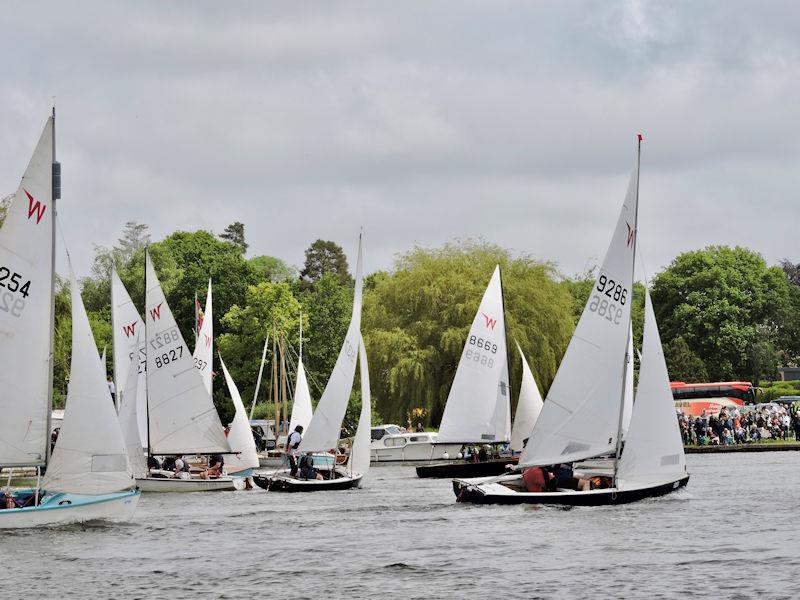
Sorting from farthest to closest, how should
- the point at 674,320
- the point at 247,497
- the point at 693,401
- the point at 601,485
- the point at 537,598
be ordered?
the point at 674,320 → the point at 693,401 → the point at 247,497 → the point at 601,485 → the point at 537,598

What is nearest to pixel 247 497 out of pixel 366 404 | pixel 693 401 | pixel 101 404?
pixel 366 404

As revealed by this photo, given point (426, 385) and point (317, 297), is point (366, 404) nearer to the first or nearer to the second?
point (426, 385)

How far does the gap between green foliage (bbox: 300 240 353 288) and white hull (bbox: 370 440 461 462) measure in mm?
105157

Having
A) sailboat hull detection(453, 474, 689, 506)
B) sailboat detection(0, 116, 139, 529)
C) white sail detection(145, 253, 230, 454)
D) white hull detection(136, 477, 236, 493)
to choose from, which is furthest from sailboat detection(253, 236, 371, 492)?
sailboat detection(0, 116, 139, 529)

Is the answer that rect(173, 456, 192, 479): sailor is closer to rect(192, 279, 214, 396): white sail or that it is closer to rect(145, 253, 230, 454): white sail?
rect(145, 253, 230, 454): white sail

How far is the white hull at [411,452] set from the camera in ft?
233

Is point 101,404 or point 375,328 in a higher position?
point 375,328

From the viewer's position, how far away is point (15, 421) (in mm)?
33469

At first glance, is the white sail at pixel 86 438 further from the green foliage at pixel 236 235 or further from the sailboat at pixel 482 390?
the green foliage at pixel 236 235

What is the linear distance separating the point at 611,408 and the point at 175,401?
16.9m

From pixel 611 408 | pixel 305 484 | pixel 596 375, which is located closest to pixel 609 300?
pixel 596 375

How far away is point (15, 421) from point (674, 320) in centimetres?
9878

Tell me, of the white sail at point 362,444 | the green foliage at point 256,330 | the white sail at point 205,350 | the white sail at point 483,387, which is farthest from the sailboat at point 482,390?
the green foliage at point 256,330

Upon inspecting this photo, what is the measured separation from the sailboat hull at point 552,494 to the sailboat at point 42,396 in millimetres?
9482
